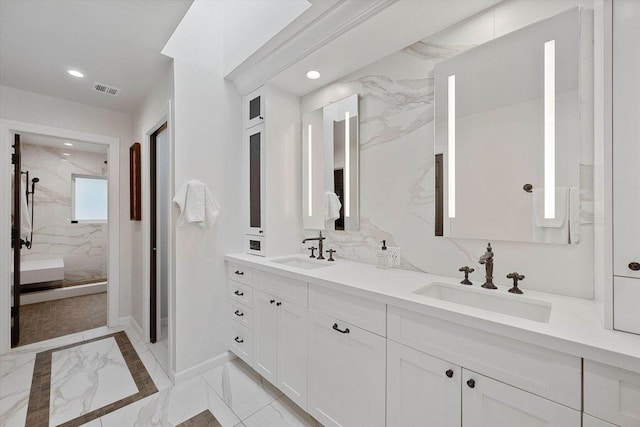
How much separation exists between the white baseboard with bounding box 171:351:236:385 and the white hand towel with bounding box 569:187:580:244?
99.4 inches

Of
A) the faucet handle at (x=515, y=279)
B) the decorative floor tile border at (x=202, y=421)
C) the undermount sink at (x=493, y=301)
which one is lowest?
the decorative floor tile border at (x=202, y=421)

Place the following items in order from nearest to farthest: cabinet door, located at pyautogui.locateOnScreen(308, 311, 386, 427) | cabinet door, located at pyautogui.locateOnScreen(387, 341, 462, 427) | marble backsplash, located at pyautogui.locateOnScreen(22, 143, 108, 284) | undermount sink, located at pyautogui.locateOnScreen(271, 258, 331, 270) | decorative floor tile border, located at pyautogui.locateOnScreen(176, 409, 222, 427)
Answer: cabinet door, located at pyautogui.locateOnScreen(387, 341, 462, 427)
cabinet door, located at pyautogui.locateOnScreen(308, 311, 386, 427)
decorative floor tile border, located at pyautogui.locateOnScreen(176, 409, 222, 427)
undermount sink, located at pyautogui.locateOnScreen(271, 258, 331, 270)
marble backsplash, located at pyautogui.locateOnScreen(22, 143, 108, 284)

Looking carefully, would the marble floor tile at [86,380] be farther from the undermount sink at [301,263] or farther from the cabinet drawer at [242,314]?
the undermount sink at [301,263]

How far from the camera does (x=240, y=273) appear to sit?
2254 millimetres

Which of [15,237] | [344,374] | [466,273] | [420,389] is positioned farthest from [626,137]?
[15,237]

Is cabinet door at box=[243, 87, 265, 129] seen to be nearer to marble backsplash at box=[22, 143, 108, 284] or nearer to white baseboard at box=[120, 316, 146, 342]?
white baseboard at box=[120, 316, 146, 342]

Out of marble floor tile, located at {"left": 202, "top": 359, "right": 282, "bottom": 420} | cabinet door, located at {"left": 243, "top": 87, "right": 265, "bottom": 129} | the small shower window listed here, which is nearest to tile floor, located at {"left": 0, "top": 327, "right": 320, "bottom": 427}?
marble floor tile, located at {"left": 202, "top": 359, "right": 282, "bottom": 420}

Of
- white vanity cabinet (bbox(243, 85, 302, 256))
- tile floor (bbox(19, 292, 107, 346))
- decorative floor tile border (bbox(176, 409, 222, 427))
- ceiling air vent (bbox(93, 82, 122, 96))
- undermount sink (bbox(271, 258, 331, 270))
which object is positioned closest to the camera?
decorative floor tile border (bbox(176, 409, 222, 427))

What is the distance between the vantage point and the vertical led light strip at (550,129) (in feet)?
4.19

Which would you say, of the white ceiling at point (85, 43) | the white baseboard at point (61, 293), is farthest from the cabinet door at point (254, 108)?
the white baseboard at point (61, 293)

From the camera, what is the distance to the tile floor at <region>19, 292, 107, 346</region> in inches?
117

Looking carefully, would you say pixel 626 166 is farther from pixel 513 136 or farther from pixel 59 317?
pixel 59 317

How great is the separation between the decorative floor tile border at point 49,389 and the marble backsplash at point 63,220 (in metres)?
2.64

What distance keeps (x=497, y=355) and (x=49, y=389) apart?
2983 millimetres
